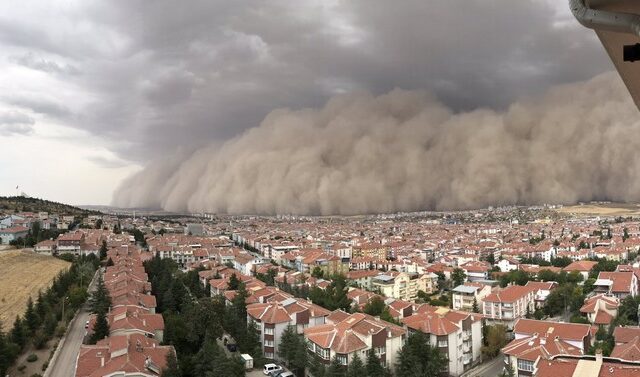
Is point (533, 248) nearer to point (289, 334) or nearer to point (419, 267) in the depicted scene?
point (419, 267)

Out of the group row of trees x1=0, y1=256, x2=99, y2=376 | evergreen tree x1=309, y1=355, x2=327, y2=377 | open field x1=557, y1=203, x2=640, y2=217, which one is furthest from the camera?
open field x1=557, y1=203, x2=640, y2=217

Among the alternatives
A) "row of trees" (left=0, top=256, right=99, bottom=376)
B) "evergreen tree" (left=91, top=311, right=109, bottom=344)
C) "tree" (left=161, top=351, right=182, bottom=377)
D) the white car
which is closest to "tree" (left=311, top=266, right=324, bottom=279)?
"row of trees" (left=0, top=256, right=99, bottom=376)

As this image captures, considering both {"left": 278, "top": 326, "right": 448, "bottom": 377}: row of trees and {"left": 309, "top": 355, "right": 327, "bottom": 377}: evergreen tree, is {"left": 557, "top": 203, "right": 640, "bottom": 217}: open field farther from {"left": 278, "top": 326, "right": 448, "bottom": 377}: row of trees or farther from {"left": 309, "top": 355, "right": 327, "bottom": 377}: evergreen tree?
{"left": 309, "top": 355, "right": 327, "bottom": 377}: evergreen tree

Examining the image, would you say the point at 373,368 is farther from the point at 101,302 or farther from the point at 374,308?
the point at 101,302

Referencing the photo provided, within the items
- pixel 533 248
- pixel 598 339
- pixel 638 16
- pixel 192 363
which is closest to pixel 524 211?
pixel 533 248

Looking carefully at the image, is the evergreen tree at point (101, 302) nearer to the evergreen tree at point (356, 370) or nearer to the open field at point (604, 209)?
the evergreen tree at point (356, 370)
